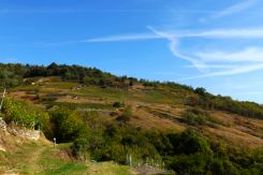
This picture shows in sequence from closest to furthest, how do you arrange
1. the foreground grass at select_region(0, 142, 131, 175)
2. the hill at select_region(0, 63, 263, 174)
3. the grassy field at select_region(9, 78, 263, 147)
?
the foreground grass at select_region(0, 142, 131, 175) < the hill at select_region(0, 63, 263, 174) < the grassy field at select_region(9, 78, 263, 147)

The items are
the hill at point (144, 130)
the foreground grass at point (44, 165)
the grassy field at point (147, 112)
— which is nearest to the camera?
the foreground grass at point (44, 165)

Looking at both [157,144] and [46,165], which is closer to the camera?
[46,165]

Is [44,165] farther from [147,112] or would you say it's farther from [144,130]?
[147,112]

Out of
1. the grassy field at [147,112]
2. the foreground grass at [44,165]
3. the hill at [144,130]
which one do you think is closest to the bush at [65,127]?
the hill at [144,130]

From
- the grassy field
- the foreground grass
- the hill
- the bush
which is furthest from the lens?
the grassy field

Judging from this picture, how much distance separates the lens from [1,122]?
4653 centimetres

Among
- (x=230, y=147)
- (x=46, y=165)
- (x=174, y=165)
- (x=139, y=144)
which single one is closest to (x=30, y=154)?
(x=46, y=165)

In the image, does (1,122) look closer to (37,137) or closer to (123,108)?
(37,137)

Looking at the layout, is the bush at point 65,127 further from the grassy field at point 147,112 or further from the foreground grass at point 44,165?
the grassy field at point 147,112

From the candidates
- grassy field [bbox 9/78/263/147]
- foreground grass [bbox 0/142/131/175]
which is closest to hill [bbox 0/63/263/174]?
grassy field [bbox 9/78/263/147]

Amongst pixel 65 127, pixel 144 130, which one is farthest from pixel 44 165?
pixel 144 130

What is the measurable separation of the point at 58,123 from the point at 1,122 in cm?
3742

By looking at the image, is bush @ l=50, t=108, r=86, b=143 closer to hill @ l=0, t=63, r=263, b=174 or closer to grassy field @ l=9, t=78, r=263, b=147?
hill @ l=0, t=63, r=263, b=174

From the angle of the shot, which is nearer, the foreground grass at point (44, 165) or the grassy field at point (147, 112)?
the foreground grass at point (44, 165)
